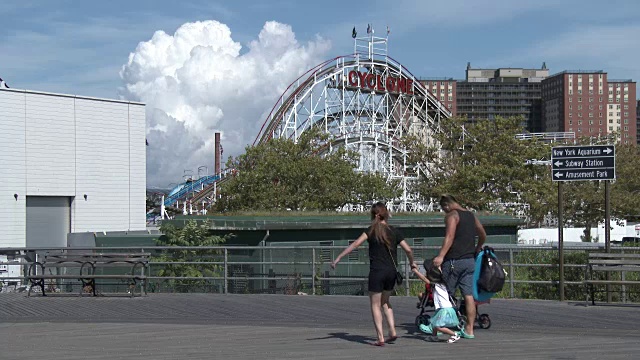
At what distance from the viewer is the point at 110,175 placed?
4041 centimetres

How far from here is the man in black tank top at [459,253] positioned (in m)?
11.3

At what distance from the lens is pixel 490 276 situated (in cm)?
1162

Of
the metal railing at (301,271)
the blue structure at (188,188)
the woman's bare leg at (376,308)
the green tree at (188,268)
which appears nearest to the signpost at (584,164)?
the metal railing at (301,271)

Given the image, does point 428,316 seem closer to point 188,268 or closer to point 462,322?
point 462,322

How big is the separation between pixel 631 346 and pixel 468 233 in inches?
96.5

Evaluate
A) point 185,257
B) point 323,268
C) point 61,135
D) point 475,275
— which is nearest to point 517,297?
point 323,268

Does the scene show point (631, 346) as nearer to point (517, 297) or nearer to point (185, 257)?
point (517, 297)

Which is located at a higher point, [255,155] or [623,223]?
[255,155]

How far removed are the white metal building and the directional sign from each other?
2617cm

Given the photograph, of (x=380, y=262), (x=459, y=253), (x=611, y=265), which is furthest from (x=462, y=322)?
(x=611, y=265)

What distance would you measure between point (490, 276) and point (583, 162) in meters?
4.65

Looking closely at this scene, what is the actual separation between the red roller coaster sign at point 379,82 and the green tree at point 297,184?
9.07 meters

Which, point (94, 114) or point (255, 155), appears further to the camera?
point (255, 155)

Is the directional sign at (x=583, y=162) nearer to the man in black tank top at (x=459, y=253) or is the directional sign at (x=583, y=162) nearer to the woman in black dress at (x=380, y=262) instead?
the man in black tank top at (x=459, y=253)
